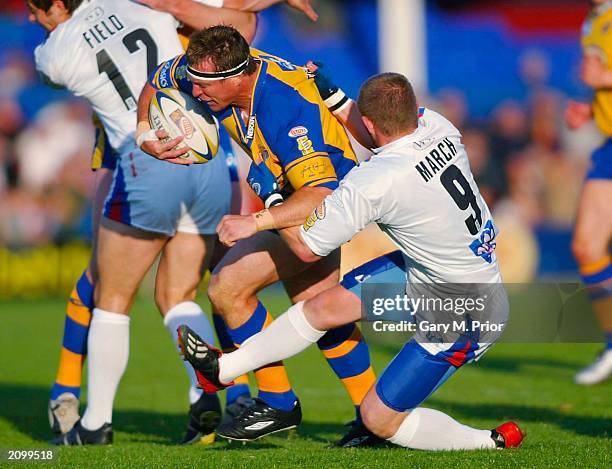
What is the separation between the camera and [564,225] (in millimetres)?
17625

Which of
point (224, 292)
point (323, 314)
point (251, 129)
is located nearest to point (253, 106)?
point (251, 129)

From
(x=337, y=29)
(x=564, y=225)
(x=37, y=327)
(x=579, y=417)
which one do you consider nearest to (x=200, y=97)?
(x=579, y=417)

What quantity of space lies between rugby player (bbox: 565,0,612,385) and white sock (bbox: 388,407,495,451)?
3209mm

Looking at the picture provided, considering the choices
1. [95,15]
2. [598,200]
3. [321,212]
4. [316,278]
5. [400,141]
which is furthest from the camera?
[598,200]

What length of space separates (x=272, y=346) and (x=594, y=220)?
383 centimetres

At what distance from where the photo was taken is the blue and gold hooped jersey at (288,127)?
5312 millimetres

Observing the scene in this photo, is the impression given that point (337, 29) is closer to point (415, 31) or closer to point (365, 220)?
point (415, 31)

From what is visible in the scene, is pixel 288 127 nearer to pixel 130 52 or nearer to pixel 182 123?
pixel 182 123

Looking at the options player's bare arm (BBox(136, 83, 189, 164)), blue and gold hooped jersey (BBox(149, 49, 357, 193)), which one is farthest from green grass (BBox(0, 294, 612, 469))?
player's bare arm (BBox(136, 83, 189, 164))

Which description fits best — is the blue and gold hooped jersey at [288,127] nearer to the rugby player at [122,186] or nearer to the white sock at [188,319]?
the rugby player at [122,186]

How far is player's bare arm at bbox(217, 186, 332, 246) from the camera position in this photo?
5012mm

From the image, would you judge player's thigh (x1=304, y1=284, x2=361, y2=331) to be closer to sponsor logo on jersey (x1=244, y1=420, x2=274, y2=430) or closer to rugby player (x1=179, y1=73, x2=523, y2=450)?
rugby player (x1=179, y1=73, x2=523, y2=450)

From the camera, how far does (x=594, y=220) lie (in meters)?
8.30

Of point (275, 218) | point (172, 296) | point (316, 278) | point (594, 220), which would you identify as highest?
point (275, 218)
